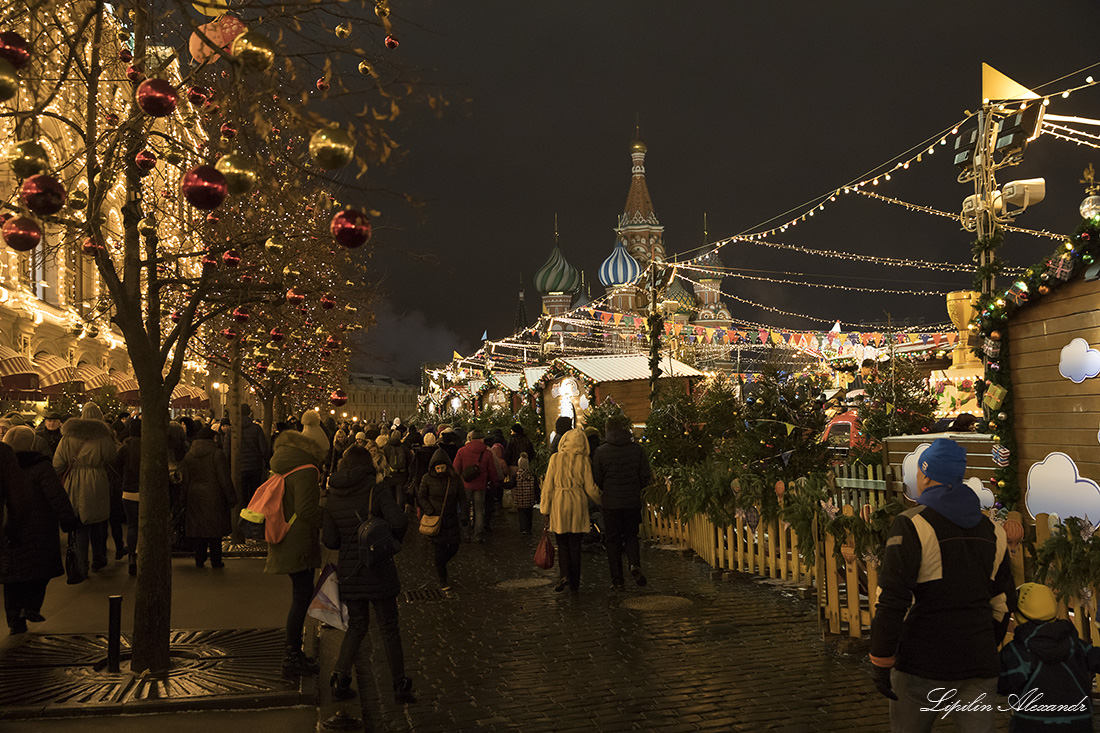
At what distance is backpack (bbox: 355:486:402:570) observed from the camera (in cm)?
613

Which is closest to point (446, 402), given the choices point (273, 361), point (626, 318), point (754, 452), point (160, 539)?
point (626, 318)

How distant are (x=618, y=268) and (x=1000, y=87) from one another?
3748 inches

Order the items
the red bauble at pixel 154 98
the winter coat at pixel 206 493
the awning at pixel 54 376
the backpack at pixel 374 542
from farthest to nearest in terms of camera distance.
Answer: the awning at pixel 54 376, the winter coat at pixel 206 493, the backpack at pixel 374 542, the red bauble at pixel 154 98

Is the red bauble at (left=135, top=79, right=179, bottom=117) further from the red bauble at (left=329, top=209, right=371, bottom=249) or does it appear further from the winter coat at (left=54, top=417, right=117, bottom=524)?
the winter coat at (left=54, top=417, right=117, bottom=524)

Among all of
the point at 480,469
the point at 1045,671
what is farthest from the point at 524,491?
the point at 1045,671

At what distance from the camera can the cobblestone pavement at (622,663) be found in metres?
5.87

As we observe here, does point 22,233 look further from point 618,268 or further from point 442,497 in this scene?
point 618,268

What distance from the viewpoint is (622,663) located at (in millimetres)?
7129

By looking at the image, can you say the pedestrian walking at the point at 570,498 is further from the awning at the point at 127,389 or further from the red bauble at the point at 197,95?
the awning at the point at 127,389

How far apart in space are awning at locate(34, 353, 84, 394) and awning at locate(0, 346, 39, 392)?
621mm

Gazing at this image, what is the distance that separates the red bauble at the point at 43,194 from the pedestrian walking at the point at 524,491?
11194 millimetres

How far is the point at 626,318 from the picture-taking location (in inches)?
1657

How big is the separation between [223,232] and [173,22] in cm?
681

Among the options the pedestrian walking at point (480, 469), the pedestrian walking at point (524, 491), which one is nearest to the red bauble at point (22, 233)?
the pedestrian walking at point (480, 469)
